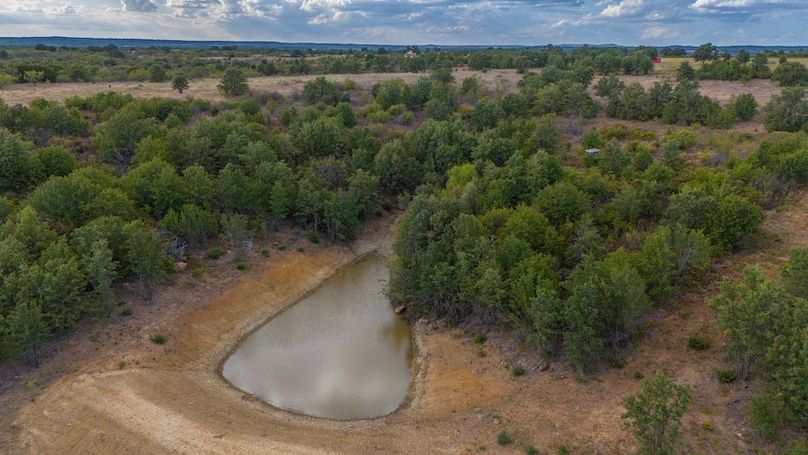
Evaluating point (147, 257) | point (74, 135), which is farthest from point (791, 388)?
point (74, 135)

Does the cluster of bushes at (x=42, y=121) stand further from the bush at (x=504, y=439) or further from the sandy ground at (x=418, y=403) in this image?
the bush at (x=504, y=439)

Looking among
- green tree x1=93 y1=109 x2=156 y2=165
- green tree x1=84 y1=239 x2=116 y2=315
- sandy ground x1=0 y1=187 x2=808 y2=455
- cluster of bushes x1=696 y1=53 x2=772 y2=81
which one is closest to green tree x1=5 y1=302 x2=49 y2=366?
sandy ground x1=0 y1=187 x2=808 y2=455

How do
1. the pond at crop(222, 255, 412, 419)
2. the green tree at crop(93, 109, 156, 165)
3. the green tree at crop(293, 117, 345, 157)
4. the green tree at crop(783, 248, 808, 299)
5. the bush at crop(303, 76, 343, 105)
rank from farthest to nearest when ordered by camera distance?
the bush at crop(303, 76, 343, 105) → the green tree at crop(293, 117, 345, 157) → the green tree at crop(93, 109, 156, 165) → the pond at crop(222, 255, 412, 419) → the green tree at crop(783, 248, 808, 299)

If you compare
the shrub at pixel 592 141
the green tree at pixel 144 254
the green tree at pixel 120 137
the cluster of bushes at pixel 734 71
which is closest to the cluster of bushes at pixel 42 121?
the green tree at pixel 120 137

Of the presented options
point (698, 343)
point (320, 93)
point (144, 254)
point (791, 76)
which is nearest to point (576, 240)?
point (698, 343)

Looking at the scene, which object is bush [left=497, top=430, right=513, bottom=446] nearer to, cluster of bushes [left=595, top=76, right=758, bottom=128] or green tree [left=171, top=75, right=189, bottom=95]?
cluster of bushes [left=595, top=76, right=758, bottom=128]

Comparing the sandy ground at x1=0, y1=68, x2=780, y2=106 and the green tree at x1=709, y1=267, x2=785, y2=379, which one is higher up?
the sandy ground at x1=0, y1=68, x2=780, y2=106

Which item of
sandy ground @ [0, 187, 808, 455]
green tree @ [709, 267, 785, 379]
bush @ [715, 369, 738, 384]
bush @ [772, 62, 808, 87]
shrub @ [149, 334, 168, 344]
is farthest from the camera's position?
bush @ [772, 62, 808, 87]
